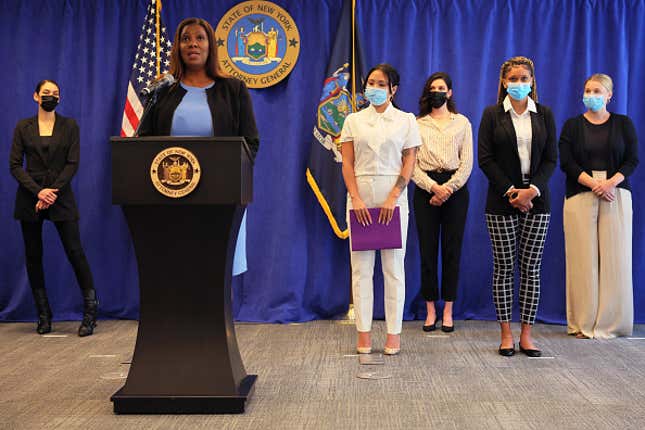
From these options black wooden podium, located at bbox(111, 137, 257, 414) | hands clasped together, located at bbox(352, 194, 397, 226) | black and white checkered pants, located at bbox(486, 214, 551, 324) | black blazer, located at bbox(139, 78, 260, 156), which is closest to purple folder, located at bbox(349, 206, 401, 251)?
hands clasped together, located at bbox(352, 194, 397, 226)

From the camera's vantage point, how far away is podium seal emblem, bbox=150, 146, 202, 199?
2594mm

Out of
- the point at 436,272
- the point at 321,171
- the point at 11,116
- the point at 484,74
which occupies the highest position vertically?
the point at 484,74

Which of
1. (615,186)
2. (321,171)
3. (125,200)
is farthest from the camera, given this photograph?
(321,171)

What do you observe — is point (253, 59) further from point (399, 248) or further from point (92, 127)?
point (399, 248)

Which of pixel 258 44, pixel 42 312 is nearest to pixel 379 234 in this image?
pixel 258 44

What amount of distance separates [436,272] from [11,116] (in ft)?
10.7

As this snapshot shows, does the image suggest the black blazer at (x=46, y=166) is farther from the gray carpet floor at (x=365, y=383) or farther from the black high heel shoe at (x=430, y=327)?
the black high heel shoe at (x=430, y=327)

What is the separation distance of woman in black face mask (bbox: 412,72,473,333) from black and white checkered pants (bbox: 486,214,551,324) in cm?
80

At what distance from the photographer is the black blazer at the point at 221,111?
2838mm

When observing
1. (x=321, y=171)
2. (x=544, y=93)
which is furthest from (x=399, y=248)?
(x=544, y=93)

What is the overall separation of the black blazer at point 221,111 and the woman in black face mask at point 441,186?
2.00m

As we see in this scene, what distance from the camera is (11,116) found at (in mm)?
5223

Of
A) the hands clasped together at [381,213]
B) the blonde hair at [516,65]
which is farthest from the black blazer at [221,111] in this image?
the blonde hair at [516,65]

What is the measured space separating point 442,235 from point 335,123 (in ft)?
3.57
